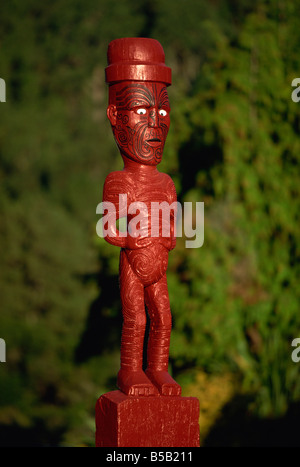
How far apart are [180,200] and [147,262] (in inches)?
160

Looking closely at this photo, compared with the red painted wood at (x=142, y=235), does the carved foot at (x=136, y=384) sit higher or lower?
lower

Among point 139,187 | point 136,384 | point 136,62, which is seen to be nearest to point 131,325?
point 136,384

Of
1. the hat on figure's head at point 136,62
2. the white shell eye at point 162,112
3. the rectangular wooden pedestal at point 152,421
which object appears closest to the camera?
the rectangular wooden pedestal at point 152,421

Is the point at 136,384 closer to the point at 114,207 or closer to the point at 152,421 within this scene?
the point at 152,421

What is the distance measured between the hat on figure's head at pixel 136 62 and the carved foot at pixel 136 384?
5.18ft

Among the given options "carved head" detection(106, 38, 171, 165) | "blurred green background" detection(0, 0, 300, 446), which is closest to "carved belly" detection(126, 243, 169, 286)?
"carved head" detection(106, 38, 171, 165)

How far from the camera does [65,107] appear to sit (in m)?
12.1

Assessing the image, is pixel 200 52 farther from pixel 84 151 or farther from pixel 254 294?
pixel 254 294

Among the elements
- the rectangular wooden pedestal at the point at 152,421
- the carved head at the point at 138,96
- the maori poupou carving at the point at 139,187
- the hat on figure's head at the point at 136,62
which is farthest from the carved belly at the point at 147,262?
the hat on figure's head at the point at 136,62

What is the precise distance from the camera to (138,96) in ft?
11.6

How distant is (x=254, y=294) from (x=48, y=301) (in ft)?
15.6

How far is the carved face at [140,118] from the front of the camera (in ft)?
11.6

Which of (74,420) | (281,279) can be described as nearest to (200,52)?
(281,279)

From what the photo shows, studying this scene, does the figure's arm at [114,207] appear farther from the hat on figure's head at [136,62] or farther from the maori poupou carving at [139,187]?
the hat on figure's head at [136,62]
